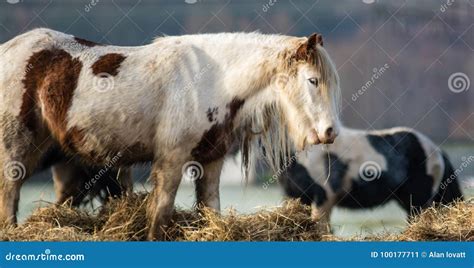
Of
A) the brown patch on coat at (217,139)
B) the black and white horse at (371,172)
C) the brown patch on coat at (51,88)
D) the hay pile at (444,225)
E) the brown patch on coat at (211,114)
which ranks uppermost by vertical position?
the brown patch on coat at (51,88)

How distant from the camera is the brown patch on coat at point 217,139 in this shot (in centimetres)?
610

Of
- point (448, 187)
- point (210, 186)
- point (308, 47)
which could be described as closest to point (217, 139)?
point (210, 186)

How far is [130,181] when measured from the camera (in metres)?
6.92

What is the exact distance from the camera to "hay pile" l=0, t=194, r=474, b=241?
19.9 feet

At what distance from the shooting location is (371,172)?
27.6ft

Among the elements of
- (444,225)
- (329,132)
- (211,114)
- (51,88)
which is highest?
(51,88)

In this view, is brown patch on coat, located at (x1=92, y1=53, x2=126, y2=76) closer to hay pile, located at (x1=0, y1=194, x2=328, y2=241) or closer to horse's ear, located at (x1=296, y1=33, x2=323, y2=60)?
hay pile, located at (x1=0, y1=194, x2=328, y2=241)

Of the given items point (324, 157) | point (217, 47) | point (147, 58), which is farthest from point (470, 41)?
point (147, 58)

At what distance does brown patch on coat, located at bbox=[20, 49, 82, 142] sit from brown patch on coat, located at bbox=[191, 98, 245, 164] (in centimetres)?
112

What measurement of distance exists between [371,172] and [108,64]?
3236 mm

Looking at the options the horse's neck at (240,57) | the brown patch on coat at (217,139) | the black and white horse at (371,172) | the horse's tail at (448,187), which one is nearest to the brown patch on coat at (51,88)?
the horse's neck at (240,57)

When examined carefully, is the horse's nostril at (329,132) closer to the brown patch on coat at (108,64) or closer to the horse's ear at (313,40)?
the horse's ear at (313,40)

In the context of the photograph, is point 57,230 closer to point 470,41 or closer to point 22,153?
point 22,153

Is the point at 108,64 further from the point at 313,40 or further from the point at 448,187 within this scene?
the point at 448,187
